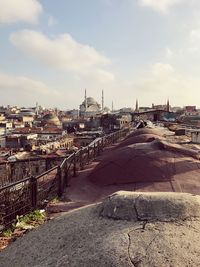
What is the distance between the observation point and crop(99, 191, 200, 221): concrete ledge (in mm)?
4742

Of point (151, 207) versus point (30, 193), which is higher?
point (151, 207)

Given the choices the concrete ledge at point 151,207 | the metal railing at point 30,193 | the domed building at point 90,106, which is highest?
the domed building at point 90,106

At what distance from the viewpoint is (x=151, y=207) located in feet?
16.0

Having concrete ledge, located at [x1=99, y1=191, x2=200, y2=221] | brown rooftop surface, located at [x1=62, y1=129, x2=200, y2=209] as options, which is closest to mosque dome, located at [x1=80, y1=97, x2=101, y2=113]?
brown rooftop surface, located at [x1=62, y1=129, x2=200, y2=209]

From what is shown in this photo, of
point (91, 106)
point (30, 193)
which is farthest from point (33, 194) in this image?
point (91, 106)

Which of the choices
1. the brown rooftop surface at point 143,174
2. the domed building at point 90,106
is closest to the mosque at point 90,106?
the domed building at point 90,106

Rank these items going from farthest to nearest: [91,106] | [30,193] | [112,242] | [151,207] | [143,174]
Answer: [91,106] → [143,174] → [30,193] → [151,207] → [112,242]

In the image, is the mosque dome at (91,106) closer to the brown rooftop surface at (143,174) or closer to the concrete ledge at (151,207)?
the brown rooftop surface at (143,174)

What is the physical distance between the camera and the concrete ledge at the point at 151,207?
15.6 ft

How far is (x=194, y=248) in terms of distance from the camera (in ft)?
13.5

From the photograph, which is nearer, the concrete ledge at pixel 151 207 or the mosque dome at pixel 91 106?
the concrete ledge at pixel 151 207

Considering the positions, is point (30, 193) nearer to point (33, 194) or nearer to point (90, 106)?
point (33, 194)

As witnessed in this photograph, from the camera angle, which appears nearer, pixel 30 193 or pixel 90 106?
pixel 30 193

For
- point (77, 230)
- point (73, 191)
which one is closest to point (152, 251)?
point (77, 230)
